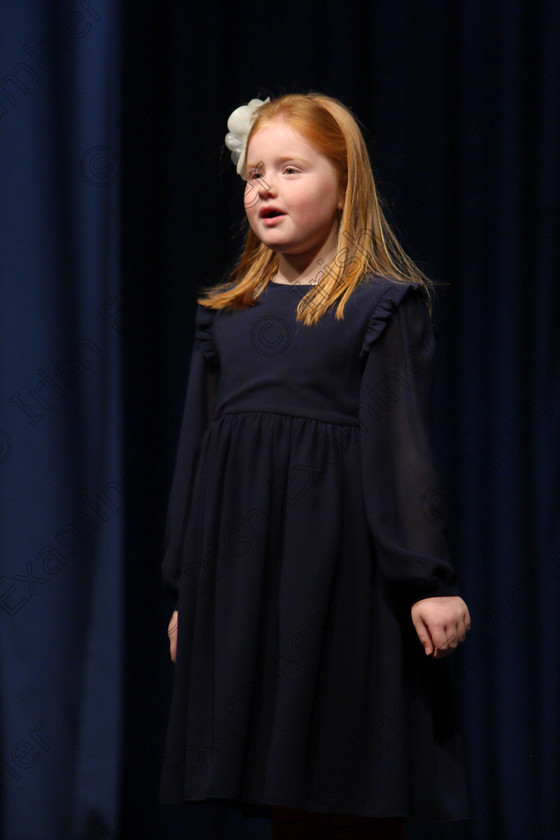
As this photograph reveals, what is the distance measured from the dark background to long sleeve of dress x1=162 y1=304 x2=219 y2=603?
0.91ft

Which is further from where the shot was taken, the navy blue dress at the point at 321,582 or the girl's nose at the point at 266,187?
the girl's nose at the point at 266,187

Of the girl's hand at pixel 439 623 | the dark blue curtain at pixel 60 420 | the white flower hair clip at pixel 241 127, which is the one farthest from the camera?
the dark blue curtain at pixel 60 420

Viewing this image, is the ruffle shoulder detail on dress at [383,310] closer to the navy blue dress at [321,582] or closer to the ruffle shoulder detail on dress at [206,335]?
the navy blue dress at [321,582]

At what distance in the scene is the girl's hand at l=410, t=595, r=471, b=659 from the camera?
1.18 metres

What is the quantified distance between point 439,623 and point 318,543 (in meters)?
0.18

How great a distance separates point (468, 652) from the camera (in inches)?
71.2

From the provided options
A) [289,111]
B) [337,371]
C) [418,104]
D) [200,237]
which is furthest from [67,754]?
[418,104]

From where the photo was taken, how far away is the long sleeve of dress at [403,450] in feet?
3.93

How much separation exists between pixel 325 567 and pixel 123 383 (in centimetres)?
61

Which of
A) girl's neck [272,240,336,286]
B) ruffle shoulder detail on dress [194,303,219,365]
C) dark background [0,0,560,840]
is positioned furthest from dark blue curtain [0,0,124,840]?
girl's neck [272,240,336,286]

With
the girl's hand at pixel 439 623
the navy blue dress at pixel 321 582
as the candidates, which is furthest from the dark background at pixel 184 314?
the girl's hand at pixel 439 623

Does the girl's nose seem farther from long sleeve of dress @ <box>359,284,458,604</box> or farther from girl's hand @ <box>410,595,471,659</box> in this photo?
girl's hand @ <box>410,595,471,659</box>

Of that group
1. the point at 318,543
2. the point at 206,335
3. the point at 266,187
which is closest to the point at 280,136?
the point at 266,187

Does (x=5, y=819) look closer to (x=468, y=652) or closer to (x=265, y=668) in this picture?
(x=265, y=668)
